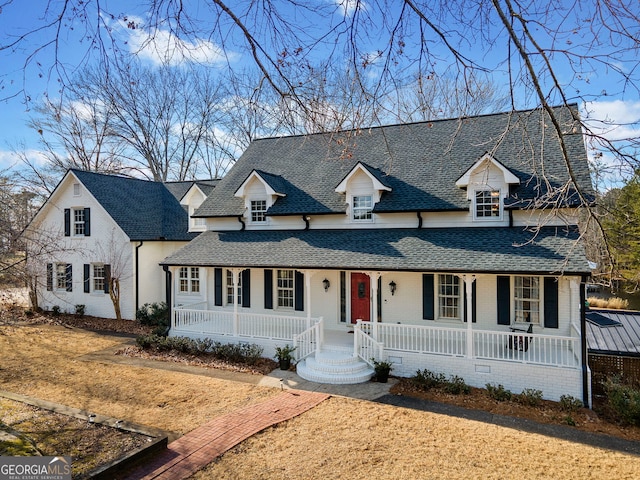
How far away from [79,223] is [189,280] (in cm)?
745

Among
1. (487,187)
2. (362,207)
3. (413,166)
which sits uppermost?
(413,166)

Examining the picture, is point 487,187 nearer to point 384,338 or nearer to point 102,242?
point 384,338

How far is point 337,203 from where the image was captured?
15.2m

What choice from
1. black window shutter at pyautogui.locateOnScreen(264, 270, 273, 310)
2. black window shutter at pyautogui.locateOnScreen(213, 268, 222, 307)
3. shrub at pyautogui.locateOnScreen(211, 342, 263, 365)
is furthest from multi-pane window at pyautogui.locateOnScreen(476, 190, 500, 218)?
black window shutter at pyautogui.locateOnScreen(213, 268, 222, 307)

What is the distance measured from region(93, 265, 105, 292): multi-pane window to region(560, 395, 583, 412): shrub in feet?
66.9

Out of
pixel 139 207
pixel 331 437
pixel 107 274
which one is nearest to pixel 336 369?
pixel 331 437

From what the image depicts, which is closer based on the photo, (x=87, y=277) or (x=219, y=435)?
(x=219, y=435)

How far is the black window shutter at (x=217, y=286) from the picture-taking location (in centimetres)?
1636

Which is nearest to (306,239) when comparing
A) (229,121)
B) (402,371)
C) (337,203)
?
(337,203)

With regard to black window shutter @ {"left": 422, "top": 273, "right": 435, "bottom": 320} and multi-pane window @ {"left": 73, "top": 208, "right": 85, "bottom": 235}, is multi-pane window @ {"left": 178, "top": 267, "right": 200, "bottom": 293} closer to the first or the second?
multi-pane window @ {"left": 73, "top": 208, "right": 85, "bottom": 235}

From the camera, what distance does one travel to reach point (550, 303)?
38.4 feet

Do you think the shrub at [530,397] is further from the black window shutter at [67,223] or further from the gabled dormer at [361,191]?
the black window shutter at [67,223]

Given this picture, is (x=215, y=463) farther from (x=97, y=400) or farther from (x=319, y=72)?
(x=319, y=72)

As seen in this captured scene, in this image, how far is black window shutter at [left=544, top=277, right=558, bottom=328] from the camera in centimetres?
1164
